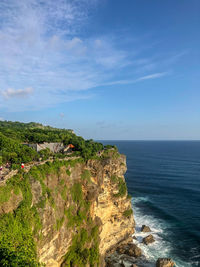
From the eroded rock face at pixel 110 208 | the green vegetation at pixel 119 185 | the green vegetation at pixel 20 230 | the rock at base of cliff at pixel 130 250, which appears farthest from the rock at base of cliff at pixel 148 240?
the green vegetation at pixel 20 230

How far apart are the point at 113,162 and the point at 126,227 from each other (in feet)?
52.8

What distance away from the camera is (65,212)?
28922 millimetres

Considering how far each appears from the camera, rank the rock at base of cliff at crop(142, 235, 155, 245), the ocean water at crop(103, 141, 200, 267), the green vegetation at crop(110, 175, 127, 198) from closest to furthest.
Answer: the ocean water at crop(103, 141, 200, 267) < the rock at base of cliff at crop(142, 235, 155, 245) < the green vegetation at crop(110, 175, 127, 198)

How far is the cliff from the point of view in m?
19.7

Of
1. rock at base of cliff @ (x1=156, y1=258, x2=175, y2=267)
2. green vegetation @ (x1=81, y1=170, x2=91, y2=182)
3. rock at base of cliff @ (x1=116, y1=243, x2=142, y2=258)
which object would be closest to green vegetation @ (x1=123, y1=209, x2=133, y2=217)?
rock at base of cliff @ (x1=116, y1=243, x2=142, y2=258)

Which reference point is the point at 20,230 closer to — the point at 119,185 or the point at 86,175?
the point at 86,175

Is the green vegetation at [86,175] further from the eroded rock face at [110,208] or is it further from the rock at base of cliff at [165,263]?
the rock at base of cliff at [165,263]

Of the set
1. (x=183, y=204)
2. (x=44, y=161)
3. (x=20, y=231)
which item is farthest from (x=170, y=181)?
(x=20, y=231)

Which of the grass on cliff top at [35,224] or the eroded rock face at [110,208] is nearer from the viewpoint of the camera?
the grass on cliff top at [35,224]

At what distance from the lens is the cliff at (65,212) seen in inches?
776

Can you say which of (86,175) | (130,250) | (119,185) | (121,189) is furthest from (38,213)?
(130,250)

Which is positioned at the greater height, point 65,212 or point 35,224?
point 35,224

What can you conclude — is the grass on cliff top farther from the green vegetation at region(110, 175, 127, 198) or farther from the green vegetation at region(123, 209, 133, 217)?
the green vegetation at region(123, 209, 133, 217)

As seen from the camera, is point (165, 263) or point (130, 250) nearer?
point (165, 263)
